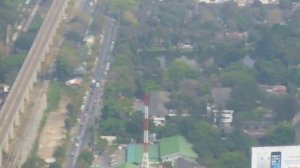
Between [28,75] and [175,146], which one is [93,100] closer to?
[28,75]

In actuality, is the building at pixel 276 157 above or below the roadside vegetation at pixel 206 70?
above

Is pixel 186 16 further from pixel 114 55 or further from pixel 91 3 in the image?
pixel 114 55

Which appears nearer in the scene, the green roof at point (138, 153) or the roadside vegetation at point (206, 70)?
the green roof at point (138, 153)

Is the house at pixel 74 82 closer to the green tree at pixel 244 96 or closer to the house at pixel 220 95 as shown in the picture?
the house at pixel 220 95

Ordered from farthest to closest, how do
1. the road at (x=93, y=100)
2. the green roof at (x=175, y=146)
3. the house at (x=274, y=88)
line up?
the house at (x=274, y=88), the road at (x=93, y=100), the green roof at (x=175, y=146)

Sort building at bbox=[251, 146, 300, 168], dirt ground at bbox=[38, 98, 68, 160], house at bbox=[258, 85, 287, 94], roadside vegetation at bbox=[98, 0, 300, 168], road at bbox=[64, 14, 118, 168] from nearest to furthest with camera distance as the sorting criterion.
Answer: building at bbox=[251, 146, 300, 168], road at bbox=[64, 14, 118, 168], dirt ground at bbox=[38, 98, 68, 160], roadside vegetation at bbox=[98, 0, 300, 168], house at bbox=[258, 85, 287, 94]

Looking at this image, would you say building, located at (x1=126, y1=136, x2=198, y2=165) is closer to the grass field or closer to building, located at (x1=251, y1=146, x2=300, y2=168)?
building, located at (x1=251, y1=146, x2=300, y2=168)

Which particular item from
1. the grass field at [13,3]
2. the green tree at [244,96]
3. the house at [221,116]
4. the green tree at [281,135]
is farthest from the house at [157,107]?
the grass field at [13,3]

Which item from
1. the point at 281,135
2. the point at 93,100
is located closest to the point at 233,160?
the point at 281,135

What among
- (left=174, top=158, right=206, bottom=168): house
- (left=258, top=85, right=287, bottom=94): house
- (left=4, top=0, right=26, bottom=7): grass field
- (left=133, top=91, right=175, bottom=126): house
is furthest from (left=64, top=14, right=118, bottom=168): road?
(left=258, top=85, right=287, bottom=94): house
